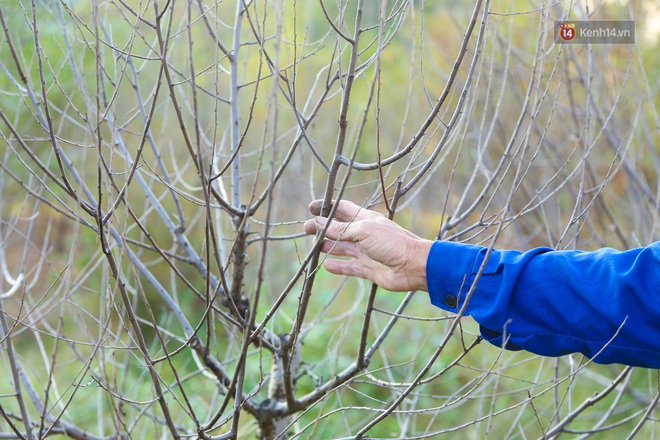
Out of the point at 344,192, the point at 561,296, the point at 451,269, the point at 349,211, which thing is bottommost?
the point at 561,296

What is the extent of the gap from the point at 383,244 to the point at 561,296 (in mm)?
389

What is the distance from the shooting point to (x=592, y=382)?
16.3ft

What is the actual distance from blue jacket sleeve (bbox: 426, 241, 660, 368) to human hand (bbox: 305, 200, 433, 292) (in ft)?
0.15

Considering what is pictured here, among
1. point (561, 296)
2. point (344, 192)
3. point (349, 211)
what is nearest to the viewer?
point (561, 296)

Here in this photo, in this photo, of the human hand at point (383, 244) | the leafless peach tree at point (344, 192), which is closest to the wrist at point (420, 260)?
the human hand at point (383, 244)

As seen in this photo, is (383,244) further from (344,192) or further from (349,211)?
(344,192)

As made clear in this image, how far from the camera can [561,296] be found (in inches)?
51.8

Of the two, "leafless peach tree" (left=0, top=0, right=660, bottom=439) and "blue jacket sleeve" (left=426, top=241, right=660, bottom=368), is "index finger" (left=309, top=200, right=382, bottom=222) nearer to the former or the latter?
"blue jacket sleeve" (left=426, top=241, right=660, bottom=368)

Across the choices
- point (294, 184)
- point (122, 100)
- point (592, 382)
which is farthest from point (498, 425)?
point (122, 100)

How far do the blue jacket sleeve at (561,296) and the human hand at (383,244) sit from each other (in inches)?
1.7

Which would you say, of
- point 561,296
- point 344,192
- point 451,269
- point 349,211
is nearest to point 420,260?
point 451,269

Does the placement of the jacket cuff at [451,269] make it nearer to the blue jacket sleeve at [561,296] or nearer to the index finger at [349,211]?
the blue jacket sleeve at [561,296]

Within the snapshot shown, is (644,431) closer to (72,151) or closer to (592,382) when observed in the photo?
(592,382)

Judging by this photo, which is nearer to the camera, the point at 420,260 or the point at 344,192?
the point at 420,260
